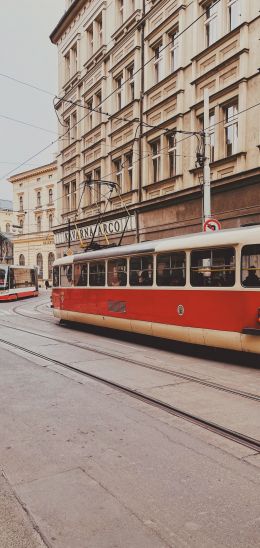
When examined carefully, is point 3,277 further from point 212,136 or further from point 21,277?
point 212,136

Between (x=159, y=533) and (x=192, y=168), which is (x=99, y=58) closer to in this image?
(x=192, y=168)

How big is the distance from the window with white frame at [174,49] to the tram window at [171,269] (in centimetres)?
1149

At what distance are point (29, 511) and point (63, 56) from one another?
33090mm

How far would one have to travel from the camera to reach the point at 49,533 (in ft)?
9.84

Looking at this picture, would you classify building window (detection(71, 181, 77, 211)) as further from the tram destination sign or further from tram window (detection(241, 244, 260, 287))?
tram window (detection(241, 244, 260, 287))

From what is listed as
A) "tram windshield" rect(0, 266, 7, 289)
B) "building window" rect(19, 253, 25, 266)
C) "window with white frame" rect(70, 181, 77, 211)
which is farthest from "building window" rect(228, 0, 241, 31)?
"building window" rect(19, 253, 25, 266)

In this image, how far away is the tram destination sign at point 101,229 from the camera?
21.9 m

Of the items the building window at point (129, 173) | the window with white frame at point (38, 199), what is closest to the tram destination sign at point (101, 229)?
the building window at point (129, 173)

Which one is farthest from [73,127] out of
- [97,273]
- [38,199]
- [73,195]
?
[38,199]

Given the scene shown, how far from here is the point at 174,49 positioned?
19312 millimetres

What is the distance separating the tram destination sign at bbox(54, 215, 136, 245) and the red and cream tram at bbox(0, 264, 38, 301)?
4383 mm

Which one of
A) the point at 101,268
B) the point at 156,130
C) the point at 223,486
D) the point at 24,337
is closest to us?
the point at 223,486

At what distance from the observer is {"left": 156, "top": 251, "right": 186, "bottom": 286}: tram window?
10.1 meters

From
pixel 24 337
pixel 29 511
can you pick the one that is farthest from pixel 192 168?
pixel 29 511
